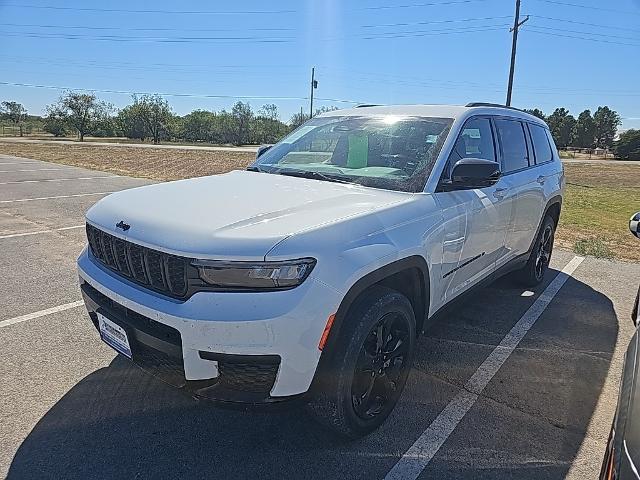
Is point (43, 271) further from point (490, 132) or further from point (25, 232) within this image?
point (490, 132)

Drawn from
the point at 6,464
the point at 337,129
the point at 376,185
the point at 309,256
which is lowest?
the point at 6,464

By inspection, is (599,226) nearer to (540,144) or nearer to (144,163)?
(540,144)

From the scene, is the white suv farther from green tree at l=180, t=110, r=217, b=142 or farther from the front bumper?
green tree at l=180, t=110, r=217, b=142

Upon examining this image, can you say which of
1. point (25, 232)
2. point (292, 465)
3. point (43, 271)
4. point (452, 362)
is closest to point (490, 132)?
point (452, 362)

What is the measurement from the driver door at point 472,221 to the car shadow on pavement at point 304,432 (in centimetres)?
71

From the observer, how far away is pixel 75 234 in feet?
23.4

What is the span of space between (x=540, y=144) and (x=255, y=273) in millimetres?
4298

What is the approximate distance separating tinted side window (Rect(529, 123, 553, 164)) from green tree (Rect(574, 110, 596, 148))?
3286 inches

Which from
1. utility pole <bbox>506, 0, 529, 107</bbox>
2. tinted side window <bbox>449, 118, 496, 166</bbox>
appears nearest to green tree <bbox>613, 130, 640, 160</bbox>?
utility pole <bbox>506, 0, 529, 107</bbox>

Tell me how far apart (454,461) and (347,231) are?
1.35 metres

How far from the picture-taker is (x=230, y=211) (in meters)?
2.49

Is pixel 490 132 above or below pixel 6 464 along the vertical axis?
above

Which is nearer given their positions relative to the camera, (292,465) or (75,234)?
(292,465)

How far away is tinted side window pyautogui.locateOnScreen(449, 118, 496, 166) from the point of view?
3424mm
